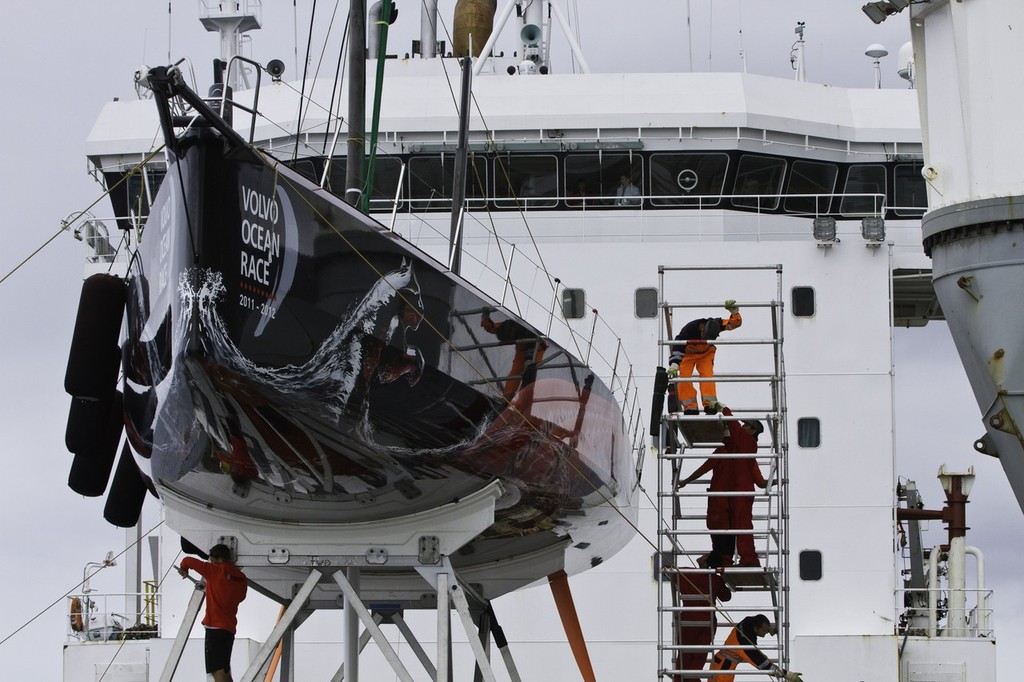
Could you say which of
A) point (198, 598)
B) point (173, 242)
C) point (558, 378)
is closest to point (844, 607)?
point (558, 378)

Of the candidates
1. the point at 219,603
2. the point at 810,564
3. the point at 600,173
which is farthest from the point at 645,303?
the point at 219,603

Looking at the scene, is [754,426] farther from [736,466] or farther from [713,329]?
[713,329]

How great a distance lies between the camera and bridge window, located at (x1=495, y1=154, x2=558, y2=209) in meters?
16.7

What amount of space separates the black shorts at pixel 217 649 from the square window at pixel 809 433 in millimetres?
7176

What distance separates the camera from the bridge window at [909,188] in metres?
17.1

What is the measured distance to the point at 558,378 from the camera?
1001 cm

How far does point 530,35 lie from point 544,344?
9.81 metres

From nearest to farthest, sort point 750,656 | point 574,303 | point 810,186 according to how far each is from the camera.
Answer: point 750,656, point 574,303, point 810,186

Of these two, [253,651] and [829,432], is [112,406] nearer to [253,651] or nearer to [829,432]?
[253,651]

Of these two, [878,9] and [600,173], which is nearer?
[878,9]

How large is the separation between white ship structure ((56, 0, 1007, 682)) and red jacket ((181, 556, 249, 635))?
147mm

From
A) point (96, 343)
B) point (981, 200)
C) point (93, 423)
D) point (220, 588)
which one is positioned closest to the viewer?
point (220, 588)

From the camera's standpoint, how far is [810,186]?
1719 centimetres

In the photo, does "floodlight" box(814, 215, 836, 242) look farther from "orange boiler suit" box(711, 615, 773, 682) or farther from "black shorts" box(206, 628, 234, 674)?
"black shorts" box(206, 628, 234, 674)
